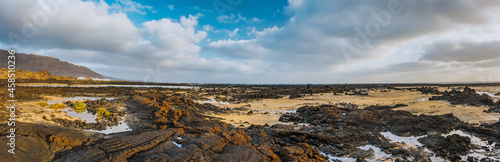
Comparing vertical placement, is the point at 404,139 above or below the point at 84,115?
below

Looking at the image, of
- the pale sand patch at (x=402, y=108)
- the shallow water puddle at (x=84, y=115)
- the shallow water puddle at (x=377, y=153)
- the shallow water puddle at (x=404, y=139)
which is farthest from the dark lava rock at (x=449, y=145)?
the shallow water puddle at (x=84, y=115)

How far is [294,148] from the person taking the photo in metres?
7.87

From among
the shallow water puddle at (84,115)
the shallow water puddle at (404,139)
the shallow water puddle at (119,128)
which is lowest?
the shallow water puddle at (404,139)

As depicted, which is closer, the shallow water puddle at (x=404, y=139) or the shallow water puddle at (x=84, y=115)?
the shallow water puddle at (x=404, y=139)

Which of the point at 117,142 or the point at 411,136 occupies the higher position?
the point at 117,142

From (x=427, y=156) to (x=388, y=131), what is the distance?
142 inches

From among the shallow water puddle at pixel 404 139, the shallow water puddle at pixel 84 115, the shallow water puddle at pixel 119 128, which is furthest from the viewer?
the shallow water puddle at pixel 84 115

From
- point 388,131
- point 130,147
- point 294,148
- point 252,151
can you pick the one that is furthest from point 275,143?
point 388,131

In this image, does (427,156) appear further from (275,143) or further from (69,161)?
(69,161)

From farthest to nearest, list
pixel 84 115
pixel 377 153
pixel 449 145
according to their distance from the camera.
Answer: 1. pixel 84 115
2. pixel 377 153
3. pixel 449 145

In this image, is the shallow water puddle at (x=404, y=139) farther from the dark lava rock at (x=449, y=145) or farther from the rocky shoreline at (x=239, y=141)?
the dark lava rock at (x=449, y=145)

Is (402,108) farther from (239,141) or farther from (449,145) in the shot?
(239,141)

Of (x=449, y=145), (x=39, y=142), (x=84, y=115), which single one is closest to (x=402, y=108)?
(x=449, y=145)

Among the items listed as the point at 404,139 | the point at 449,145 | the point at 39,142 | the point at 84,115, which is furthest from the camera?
the point at 84,115
